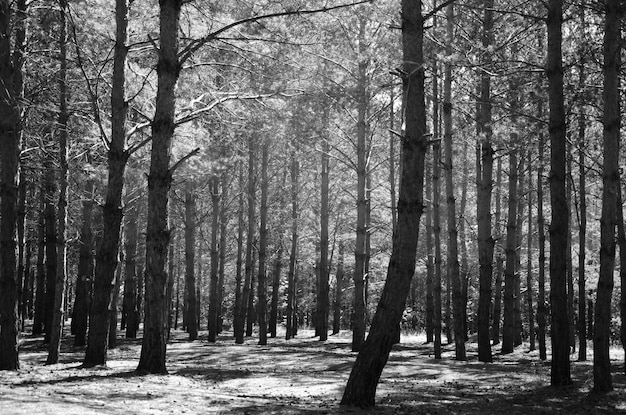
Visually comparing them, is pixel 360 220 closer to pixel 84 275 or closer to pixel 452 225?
pixel 452 225

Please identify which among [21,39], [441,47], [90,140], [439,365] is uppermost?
[441,47]

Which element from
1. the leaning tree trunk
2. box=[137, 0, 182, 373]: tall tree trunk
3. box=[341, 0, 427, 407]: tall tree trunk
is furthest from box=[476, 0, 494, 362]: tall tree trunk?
box=[137, 0, 182, 373]: tall tree trunk

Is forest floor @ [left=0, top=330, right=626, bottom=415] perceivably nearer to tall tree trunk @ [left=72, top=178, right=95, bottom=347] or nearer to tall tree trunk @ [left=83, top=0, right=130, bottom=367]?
tall tree trunk @ [left=83, top=0, right=130, bottom=367]

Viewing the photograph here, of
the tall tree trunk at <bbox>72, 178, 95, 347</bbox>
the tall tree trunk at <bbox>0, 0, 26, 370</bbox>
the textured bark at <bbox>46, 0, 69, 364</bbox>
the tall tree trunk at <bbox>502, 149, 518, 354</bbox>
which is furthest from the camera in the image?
the tall tree trunk at <bbox>72, 178, 95, 347</bbox>

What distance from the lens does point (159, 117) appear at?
10266mm

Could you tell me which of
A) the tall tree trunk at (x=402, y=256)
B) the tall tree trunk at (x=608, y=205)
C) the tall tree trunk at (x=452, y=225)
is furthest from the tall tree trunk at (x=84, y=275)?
the tall tree trunk at (x=608, y=205)

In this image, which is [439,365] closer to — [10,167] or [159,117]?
[159,117]

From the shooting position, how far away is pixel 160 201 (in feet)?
33.5

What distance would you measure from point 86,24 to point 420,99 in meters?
7.92

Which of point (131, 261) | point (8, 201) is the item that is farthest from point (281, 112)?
point (131, 261)

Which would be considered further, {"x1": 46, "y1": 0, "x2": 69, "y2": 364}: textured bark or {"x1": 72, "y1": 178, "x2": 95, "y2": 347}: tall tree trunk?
{"x1": 72, "y1": 178, "x2": 95, "y2": 347}: tall tree trunk


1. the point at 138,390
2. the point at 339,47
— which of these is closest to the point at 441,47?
the point at 339,47

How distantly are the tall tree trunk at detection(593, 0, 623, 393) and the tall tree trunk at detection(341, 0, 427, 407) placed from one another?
3986mm

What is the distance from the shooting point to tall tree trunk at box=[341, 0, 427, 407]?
7.61m
